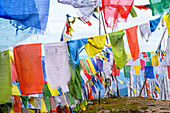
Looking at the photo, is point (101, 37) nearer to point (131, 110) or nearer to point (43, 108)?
point (43, 108)

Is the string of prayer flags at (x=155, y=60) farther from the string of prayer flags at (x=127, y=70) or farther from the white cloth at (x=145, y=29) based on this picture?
the white cloth at (x=145, y=29)

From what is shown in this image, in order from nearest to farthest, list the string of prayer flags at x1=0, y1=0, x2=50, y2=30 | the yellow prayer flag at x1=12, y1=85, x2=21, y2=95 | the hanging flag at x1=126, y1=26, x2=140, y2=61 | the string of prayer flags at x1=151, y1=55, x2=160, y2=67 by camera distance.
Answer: the string of prayer flags at x1=0, y1=0, x2=50, y2=30
the hanging flag at x1=126, y1=26, x2=140, y2=61
the yellow prayer flag at x1=12, y1=85, x2=21, y2=95
the string of prayer flags at x1=151, y1=55, x2=160, y2=67

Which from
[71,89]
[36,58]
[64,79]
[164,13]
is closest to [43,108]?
[71,89]

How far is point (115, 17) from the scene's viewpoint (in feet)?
29.1

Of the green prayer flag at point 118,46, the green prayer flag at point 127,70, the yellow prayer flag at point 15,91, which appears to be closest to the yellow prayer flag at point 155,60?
the green prayer flag at point 127,70

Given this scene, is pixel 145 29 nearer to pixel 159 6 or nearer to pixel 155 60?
pixel 159 6

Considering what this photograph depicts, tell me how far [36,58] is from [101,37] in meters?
2.42

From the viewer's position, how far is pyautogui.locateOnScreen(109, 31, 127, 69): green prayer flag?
8891 mm

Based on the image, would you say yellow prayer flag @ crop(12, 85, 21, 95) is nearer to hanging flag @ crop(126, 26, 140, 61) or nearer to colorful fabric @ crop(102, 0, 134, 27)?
colorful fabric @ crop(102, 0, 134, 27)

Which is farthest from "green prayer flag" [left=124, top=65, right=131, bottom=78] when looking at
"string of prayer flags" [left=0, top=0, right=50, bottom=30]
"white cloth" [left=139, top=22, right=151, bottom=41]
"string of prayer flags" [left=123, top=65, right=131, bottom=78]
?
"string of prayer flags" [left=0, top=0, right=50, bottom=30]

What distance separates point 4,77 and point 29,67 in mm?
610

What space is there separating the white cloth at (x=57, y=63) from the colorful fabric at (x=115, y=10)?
1.85 m

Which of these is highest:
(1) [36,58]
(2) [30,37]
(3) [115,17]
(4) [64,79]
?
(3) [115,17]

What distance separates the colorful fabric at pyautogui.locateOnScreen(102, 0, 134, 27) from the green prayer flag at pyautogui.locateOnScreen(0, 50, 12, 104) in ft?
10.2
